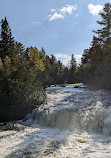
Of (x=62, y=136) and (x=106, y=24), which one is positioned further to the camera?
(x=106, y=24)

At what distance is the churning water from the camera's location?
528 centimetres

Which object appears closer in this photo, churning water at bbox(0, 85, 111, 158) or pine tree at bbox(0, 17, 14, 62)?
churning water at bbox(0, 85, 111, 158)

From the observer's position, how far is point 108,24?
26391 millimetres

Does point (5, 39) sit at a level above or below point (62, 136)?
above

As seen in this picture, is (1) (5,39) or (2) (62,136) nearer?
(2) (62,136)

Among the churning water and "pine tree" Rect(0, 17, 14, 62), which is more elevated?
"pine tree" Rect(0, 17, 14, 62)

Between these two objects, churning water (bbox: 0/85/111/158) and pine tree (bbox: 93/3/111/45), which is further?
pine tree (bbox: 93/3/111/45)

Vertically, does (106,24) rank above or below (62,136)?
above

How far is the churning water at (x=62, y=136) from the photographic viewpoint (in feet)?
17.3

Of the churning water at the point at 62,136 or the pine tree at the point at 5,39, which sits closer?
the churning water at the point at 62,136

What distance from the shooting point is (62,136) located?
6.91m

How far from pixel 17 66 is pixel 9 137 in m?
6.56

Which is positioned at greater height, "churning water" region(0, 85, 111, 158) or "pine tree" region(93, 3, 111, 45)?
"pine tree" region(93, 3, 111, 45)

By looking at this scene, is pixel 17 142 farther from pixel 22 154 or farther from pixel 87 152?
pixel 87 152
